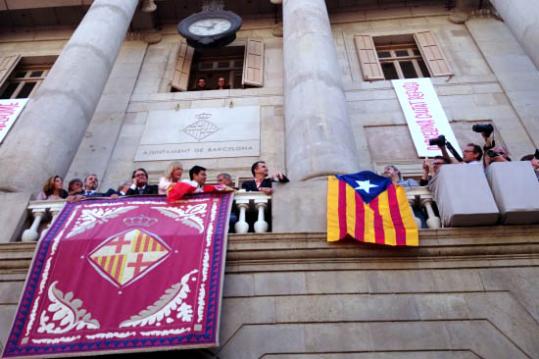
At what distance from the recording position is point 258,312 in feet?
18.9

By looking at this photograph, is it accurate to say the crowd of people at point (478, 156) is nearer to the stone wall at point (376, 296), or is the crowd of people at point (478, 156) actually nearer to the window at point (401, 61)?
the stone wall at point (376, 296)

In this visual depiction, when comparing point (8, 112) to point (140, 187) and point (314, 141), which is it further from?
point (314, 141)

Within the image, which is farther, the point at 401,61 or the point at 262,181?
the point at 401,61

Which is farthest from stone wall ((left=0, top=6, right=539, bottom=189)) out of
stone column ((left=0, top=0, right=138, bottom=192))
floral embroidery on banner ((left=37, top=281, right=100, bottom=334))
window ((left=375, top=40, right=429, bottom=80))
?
floral embroidery on banner ((left=37, top=281, right=100, bottom=334))

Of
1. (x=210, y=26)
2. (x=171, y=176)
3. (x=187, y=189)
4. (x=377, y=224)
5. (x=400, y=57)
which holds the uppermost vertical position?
(x=210, y=26)

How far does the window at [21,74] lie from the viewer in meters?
14.3

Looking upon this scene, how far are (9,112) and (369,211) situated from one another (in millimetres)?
10454

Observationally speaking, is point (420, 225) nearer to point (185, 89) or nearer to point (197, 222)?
point (197, 222)

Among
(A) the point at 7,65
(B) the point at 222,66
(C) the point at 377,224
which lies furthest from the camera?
(B) the point at 222,66

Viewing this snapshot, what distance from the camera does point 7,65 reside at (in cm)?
1473

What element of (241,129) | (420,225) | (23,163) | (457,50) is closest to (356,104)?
(241,129)

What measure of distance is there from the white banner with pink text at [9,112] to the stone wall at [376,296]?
6.88m

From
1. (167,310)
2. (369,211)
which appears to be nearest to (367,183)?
(369,211)

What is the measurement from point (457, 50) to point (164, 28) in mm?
9109
